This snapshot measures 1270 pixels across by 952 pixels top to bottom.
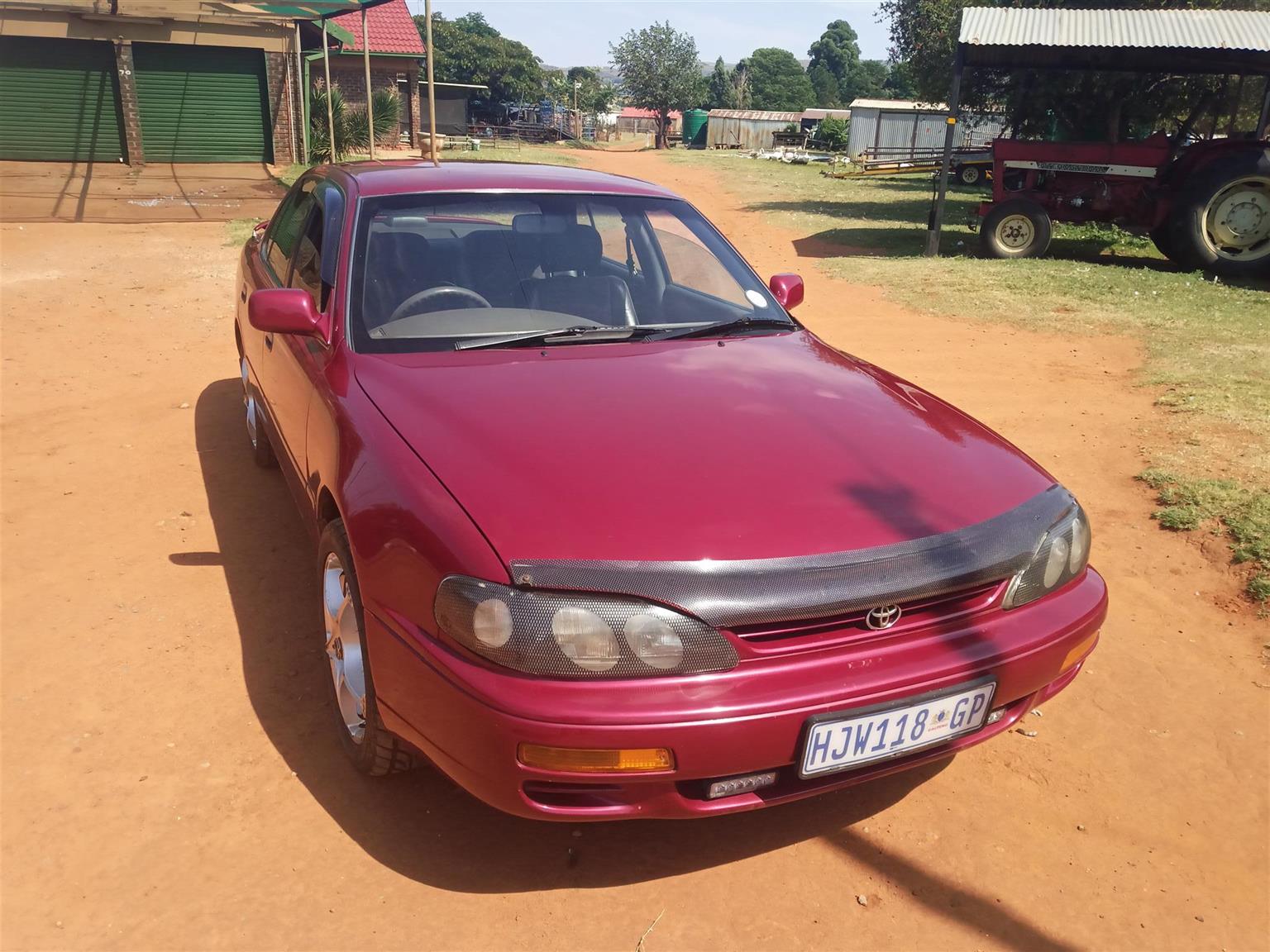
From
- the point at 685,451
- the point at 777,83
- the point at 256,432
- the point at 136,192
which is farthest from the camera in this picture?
the point at 777,83

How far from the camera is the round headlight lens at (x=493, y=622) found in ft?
6.64

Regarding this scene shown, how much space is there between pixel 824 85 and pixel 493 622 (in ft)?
408

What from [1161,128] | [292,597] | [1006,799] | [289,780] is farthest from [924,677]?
[1161,128]

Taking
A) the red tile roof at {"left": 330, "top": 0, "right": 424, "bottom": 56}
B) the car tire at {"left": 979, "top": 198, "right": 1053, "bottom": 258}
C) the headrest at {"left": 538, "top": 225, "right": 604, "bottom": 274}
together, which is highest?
the red tile roof at {"left": 330, "top": 0, "right": 424, "bottom": 56}

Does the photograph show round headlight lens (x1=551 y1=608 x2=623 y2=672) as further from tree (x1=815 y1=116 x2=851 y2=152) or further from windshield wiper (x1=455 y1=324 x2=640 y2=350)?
tree (x1=815 y1=116 x2=851 y2=152)

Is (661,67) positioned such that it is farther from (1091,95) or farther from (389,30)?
(1091,95)

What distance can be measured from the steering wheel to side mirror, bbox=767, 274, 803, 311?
1.24 metres

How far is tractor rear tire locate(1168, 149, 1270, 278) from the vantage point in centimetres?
1096

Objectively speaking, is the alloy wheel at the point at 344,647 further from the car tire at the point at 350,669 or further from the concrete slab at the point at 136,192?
the concrete slab at the point at 136,192

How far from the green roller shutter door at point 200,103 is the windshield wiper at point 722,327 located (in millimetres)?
19243

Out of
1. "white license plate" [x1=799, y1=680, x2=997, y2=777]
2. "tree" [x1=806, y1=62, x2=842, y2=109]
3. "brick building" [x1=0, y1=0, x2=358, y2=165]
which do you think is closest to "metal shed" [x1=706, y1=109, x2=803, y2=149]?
"brick building" [x1=0, y1=0, x2=358, y2=165]

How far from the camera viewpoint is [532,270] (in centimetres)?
347

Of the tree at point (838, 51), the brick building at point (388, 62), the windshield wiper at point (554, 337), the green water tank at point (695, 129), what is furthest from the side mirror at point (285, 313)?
the tree at point (838, 51)

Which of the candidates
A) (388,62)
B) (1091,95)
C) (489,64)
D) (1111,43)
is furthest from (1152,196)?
(489,64)
